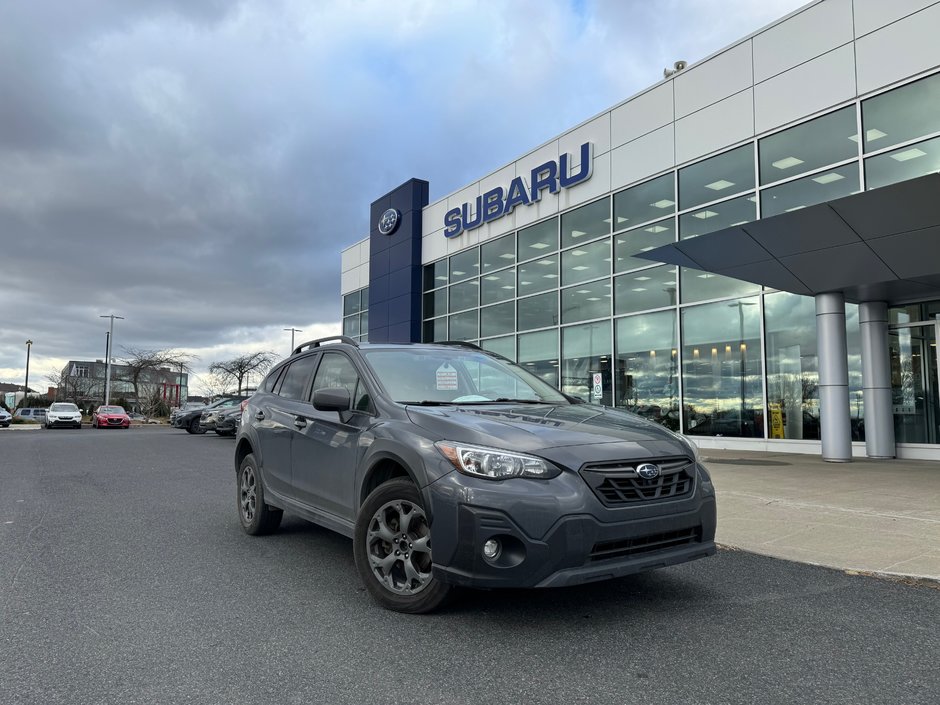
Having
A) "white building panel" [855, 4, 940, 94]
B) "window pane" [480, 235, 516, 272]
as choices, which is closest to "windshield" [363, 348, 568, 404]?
"white building panel" [855, 4, 940, 94]

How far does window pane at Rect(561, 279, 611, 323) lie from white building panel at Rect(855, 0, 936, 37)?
8048 mm

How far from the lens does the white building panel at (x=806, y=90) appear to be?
527 inches

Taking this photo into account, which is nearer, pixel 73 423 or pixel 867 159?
pixel 867 159

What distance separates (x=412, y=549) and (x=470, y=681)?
3.04 ft

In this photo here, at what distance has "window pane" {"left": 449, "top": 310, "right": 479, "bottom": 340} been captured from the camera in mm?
24266

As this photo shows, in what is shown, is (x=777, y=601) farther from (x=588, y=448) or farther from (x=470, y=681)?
(x=470, y=681)

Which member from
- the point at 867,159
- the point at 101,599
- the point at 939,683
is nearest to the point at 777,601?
the point at 939,683

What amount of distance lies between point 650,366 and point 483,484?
47.9 feet

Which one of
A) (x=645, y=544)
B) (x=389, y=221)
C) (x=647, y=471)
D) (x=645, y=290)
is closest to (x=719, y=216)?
(x=645, y=290)

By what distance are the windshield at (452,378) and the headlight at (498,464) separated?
3.10ft

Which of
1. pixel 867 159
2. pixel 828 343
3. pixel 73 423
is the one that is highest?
pixel 867 159

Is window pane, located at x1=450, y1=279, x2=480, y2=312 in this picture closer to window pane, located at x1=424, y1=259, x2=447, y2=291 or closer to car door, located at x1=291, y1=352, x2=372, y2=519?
window pane, located at x1=424, y1=259, x2=447, y2=291

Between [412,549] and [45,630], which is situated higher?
[412,549]

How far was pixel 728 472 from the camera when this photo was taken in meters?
10.6
